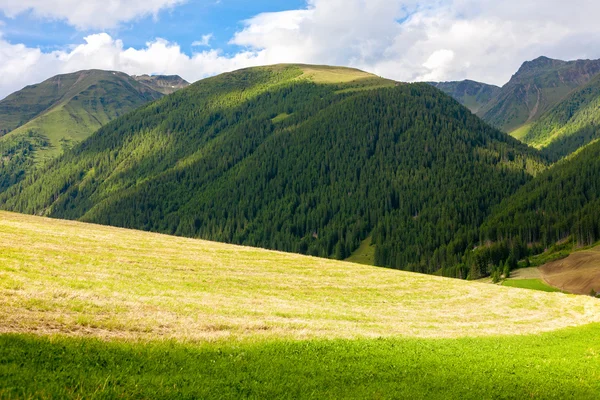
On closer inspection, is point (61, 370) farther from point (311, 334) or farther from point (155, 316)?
point (311, 334)

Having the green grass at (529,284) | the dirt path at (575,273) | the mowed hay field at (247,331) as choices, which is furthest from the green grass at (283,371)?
the green grass at (529,284)

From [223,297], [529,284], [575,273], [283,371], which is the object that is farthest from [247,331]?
[575,273]

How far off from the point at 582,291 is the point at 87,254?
14326 centimetres

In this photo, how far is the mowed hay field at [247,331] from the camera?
16.9 meters

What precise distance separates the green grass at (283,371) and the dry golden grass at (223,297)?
9.00 feet

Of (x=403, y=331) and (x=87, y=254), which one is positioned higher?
(x=87, y=254)

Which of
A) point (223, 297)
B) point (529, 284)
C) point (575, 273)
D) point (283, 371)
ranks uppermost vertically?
point (283, 371)

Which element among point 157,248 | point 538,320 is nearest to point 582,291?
point 538,320

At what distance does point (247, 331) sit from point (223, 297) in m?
11.1

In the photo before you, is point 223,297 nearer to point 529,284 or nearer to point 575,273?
point 529,284

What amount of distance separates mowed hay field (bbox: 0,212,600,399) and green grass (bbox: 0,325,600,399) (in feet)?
0.27

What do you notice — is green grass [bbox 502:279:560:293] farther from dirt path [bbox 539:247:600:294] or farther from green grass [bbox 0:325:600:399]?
green grass [bbox 0:325:600:399]

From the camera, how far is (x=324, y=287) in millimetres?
49219

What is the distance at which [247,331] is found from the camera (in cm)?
2666
